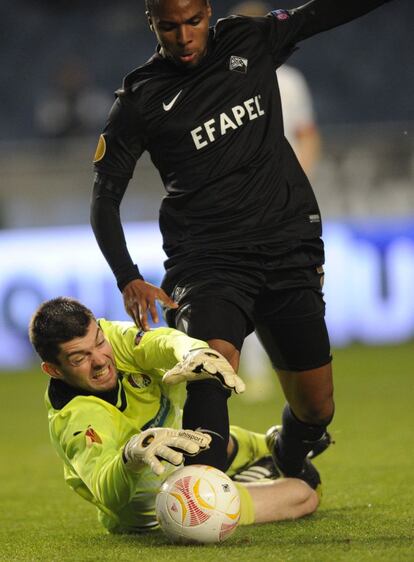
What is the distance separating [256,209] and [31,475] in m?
2.52

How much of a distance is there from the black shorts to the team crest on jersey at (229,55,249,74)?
71 cm

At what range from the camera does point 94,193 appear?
436 centimetres

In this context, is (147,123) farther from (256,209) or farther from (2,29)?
(2,29)

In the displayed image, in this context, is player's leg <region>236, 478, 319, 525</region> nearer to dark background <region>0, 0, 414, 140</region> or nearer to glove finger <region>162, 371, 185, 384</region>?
glove finger <region>162, 371, 185, 384</region>

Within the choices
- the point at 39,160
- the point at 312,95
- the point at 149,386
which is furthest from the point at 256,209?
the point at 312,95

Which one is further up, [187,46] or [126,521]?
[187,46]

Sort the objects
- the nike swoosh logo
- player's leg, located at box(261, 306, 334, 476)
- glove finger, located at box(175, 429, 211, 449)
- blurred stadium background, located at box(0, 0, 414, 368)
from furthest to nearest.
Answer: blurred stadium background, located at box(0, 0, 414, 368) < player's leg, located at box(261, 306, 334, 476) < the nike swoosh logo < glove finger, located at box(175, 429, 211, 449)

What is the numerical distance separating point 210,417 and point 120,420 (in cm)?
55

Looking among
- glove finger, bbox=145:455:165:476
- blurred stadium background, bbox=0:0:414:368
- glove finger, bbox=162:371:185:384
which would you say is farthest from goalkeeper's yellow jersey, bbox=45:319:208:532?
blurred stadium background, bbox=0:0:414:368

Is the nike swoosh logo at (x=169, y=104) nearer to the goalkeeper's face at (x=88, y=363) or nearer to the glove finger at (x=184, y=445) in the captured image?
the goalkeeper's face at (x=88, y=363)

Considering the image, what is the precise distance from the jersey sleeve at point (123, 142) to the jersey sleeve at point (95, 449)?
0.85 meters

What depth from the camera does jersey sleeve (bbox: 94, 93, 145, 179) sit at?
4328mm

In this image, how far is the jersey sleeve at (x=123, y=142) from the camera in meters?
4.33

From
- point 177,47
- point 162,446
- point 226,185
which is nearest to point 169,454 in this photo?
point 162,446
